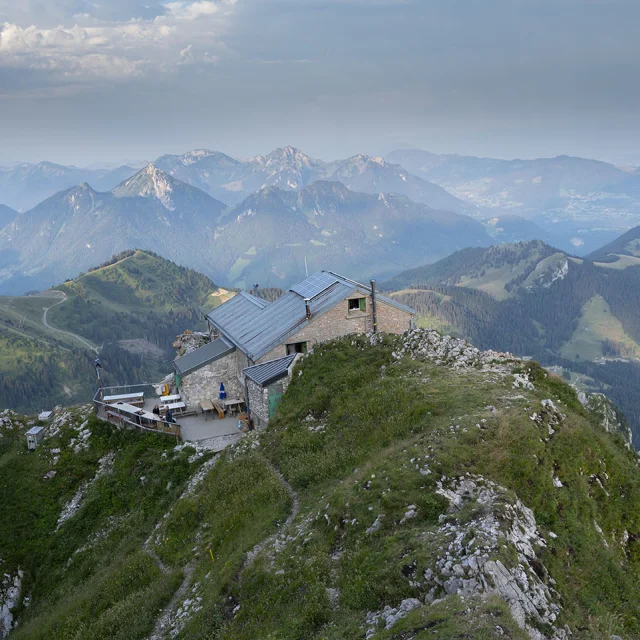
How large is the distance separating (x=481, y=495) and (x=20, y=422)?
43.8 m

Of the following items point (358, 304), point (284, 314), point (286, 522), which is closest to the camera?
point (286, 522)

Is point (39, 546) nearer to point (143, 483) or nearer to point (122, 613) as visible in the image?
point (143, 483)

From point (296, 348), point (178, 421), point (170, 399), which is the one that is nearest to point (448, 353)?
point (296, 348)

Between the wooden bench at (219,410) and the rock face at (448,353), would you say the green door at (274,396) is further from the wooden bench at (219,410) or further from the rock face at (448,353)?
the rock face at (448,353)

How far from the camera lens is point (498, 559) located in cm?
1571

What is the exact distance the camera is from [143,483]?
36375 millimetres

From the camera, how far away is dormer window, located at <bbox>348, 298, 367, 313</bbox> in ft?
149

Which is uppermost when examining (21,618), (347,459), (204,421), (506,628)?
(506,628)

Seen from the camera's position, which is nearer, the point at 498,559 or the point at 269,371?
the point at 498,559

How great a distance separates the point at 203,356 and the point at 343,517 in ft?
99.1

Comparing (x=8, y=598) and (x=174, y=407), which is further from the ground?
(x=174, y=407)

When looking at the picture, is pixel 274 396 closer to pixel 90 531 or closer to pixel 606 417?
pixel 90 531

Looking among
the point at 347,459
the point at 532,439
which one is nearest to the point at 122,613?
the point at 347,459

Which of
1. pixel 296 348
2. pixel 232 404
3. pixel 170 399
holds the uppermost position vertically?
pixel 296 348
